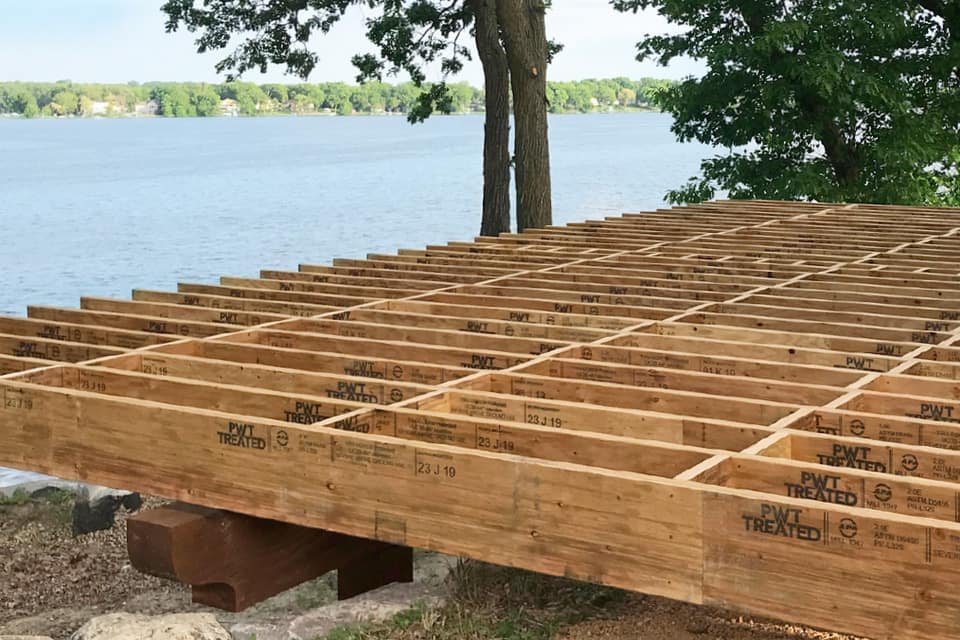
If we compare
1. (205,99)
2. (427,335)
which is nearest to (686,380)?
(427,335)

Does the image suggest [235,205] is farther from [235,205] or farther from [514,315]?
[514,315]

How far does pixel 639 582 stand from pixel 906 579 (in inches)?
34.7

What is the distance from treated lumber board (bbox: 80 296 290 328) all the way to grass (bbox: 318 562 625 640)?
195 cm

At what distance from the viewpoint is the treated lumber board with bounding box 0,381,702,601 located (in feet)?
14.5

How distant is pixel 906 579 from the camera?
3982mm

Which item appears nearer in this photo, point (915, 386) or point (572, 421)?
point (572, 421)

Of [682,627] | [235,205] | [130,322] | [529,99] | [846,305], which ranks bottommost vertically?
[235,205]

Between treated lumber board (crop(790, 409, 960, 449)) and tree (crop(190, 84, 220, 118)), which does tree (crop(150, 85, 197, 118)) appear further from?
treated lumber board (crop(790, 409, 960, 449))

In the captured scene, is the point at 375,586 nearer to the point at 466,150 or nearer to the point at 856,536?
the point at 856,536

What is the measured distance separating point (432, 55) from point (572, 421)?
64.7 ft

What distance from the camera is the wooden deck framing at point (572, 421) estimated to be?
13.8 feet

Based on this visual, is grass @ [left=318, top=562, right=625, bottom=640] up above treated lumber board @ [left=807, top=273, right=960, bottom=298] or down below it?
below

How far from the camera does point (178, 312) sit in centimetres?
840

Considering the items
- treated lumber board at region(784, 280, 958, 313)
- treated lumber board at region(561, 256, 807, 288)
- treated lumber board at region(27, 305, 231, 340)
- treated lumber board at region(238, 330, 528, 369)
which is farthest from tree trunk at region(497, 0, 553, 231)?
treated lumber board at region(238, 330, 528, 369)
